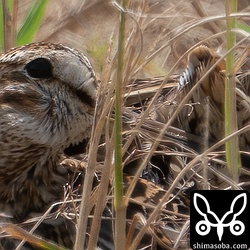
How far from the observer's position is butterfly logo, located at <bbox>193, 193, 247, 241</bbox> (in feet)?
7.33

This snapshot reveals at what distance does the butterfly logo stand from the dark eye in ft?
1.38

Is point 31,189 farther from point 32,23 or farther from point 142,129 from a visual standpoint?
point 32,23

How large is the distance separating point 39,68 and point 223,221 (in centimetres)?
51

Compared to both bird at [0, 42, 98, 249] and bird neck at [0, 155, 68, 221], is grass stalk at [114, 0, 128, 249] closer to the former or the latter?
bird at [0, 42, 98, 249]

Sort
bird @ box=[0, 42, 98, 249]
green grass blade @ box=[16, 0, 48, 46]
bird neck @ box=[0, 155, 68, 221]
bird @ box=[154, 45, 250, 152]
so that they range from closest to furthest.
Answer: bird @ box=[0, 42, 98, 249]
bird neck @ box=[0, 155, 68, 221]
bird @ box=[154, 45, 250, 152]
green grass blade @ box=[16, 0, 48, 46]

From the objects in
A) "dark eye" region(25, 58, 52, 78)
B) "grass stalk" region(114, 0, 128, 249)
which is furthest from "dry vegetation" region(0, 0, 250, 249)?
"dark eye" region(25, 58, 52, 78)

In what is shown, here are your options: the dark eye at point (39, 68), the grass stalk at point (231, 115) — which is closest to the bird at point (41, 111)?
the dark eye at point (39, 68)

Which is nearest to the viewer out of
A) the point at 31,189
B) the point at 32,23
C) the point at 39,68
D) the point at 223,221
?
the point at 223,221

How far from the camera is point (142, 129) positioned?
263 centimetres

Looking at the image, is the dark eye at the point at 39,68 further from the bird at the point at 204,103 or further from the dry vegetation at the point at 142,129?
the bird at the point at 204,103

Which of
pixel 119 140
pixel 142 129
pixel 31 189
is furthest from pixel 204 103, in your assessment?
pixel 119 140

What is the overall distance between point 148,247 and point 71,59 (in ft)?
1.43

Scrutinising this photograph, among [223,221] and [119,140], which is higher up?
[119,140]

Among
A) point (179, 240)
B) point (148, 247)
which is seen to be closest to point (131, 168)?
point (148, 247)
